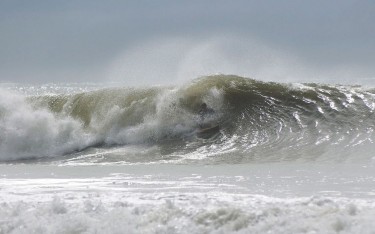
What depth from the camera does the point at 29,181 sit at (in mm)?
7305

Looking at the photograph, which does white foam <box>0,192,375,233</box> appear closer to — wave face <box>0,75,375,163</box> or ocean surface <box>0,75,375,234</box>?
ocean surface <box>0,75,375,234</box>

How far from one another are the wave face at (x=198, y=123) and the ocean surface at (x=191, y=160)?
0.09 ft

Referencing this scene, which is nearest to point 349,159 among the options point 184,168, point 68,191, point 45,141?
point 184,168

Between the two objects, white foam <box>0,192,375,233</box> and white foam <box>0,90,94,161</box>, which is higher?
white foam <box>0,90,94,161</box>

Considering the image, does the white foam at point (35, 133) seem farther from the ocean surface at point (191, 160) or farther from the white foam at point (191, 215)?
the white foam at point (191, 215)

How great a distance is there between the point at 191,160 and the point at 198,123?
111 inches

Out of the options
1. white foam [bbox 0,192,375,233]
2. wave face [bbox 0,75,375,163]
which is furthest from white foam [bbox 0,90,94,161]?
white foam [bbox 0,192,375,233]

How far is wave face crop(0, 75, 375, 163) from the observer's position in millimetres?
10367

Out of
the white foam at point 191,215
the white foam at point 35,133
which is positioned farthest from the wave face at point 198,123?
the white foam at point 191,215

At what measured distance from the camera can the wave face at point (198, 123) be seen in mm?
10367

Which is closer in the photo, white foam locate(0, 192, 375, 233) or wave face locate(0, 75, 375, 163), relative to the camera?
white foam locate(0, 192, 375, 233)

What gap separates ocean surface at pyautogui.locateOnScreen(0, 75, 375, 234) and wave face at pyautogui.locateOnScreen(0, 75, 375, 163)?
0.03m

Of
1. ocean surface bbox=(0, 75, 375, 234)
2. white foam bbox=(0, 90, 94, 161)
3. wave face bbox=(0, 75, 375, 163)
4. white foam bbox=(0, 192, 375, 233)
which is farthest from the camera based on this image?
white foam bbox=(0, 90, 94, 161)

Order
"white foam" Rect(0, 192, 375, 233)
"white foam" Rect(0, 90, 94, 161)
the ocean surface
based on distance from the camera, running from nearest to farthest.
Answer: "white foam" Rect(0, 192, 375, 233) → the ocean surface → "white foam" Rect(0, 90, 94, 161)
